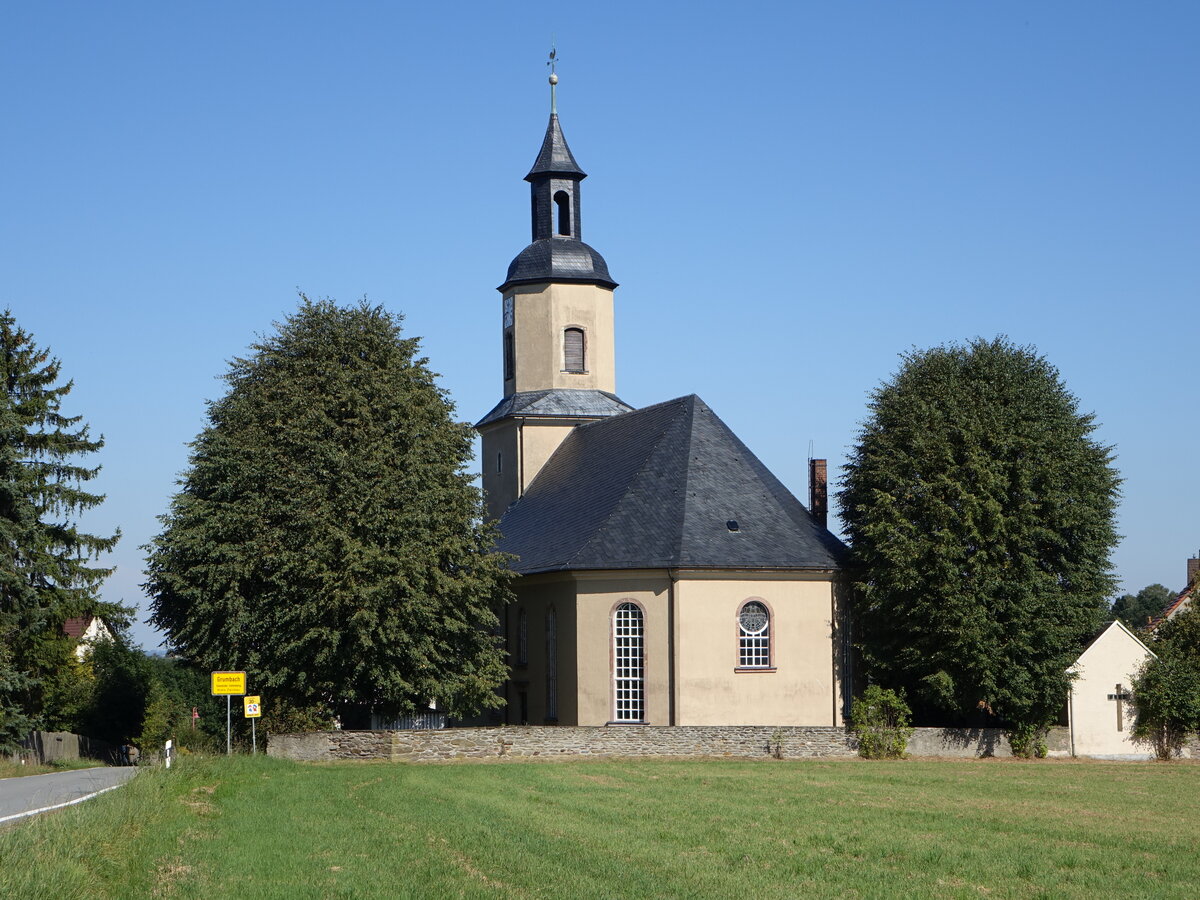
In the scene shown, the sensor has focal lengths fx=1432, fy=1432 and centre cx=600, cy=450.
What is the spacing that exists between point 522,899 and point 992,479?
25402 mm

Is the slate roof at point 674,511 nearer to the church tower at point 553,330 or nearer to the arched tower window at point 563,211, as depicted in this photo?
the church tower at point 553,330

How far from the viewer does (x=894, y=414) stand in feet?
125

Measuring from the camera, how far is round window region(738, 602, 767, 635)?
125ft

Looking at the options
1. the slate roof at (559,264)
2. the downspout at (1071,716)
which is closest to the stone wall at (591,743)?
the downspout at (1071,716)

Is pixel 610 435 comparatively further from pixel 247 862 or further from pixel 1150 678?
pixel 247 862

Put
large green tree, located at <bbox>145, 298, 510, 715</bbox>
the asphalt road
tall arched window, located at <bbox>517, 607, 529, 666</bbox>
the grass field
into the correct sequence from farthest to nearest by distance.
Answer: tall arched window, located at <bbox>517, 607, 529, 666</bbox>, large green tree, located at <bbox>145, 298, 510, 715</bbox>, the asphalt road, the grass field

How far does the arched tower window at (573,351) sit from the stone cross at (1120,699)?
69.9 feet

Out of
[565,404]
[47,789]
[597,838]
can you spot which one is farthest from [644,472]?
[597,838]

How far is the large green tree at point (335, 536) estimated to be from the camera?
111 feet

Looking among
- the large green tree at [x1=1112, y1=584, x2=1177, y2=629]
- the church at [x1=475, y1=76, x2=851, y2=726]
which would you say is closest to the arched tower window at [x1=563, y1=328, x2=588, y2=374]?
the church at [x1=475, y1=76, x2=851, y2=726]

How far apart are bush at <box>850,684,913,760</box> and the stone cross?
5.39 metres

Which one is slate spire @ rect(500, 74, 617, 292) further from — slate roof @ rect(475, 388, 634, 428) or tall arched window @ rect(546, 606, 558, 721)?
tall arched window @ rect(546, 606, 558, 721)

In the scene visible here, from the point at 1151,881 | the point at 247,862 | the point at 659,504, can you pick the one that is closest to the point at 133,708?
the point at 659,504

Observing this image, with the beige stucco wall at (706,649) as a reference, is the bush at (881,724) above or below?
below
